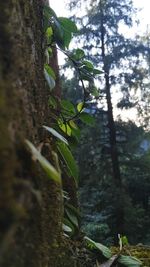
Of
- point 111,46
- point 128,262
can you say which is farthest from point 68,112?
point 111,46

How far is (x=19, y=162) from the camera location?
45cm

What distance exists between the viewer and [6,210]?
34cm

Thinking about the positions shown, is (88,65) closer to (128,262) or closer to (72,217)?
(72,217)

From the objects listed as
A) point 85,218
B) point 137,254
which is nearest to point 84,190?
point 85,218

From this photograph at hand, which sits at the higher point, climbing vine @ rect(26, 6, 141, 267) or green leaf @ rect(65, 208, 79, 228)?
climbing vine @ rect(26, 6, 141, 267)

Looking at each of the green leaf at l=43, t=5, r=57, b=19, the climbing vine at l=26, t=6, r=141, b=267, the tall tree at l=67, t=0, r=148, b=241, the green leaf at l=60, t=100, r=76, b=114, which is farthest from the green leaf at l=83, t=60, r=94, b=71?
the tall tree at l=67, t=0, r=148, b=241

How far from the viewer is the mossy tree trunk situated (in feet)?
1.15

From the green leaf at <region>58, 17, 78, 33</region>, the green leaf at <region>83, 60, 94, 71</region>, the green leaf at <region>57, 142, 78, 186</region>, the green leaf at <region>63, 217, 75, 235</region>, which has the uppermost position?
the green leaf at <region>58, 17, 78, 33</region>

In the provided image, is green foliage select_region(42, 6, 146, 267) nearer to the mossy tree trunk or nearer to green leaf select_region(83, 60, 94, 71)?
green leaf select_region(83, 60, 94, 71)

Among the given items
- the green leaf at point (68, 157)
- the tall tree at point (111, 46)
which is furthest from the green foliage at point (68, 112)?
the tall tree at point (111, 46)

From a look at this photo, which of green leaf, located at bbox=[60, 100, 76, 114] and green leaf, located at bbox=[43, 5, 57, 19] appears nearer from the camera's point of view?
green leaf, located at bbox=[43, 5, 57, 19]

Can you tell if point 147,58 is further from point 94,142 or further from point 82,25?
point 94,142

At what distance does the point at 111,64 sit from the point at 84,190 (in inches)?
115

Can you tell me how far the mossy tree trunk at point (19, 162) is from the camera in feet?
1.15
